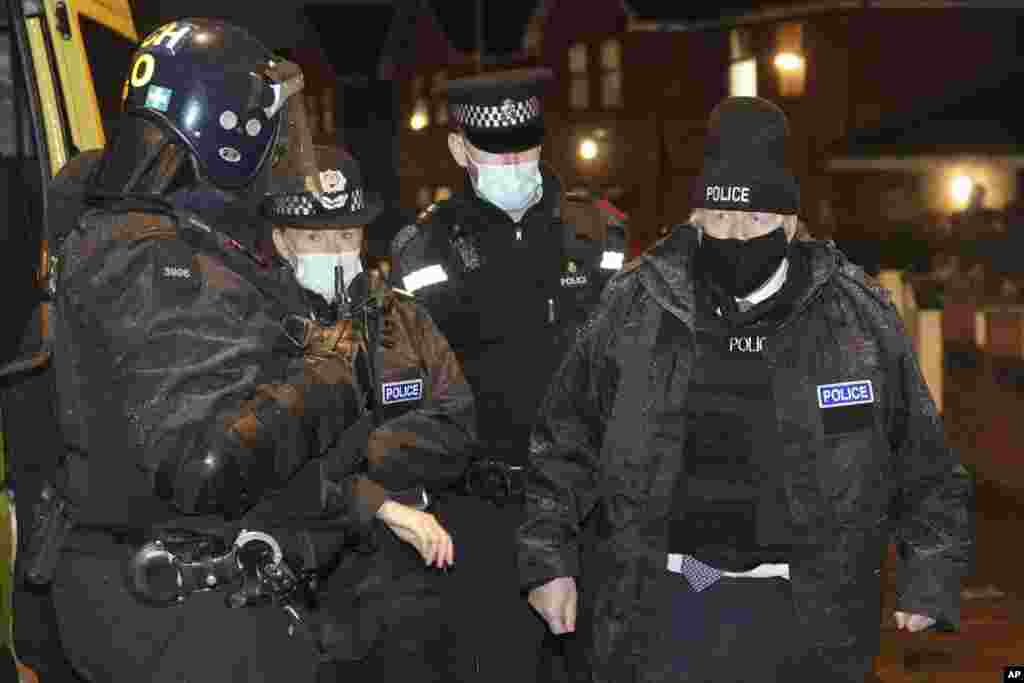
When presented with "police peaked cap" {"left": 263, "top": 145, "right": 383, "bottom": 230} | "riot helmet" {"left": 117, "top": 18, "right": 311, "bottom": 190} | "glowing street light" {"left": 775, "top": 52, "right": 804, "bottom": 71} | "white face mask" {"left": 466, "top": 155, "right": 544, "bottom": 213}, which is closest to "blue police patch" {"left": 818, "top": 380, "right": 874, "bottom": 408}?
"riot helmet" {"left": 117, "top": 18, "right": 311, "bottom": 190}

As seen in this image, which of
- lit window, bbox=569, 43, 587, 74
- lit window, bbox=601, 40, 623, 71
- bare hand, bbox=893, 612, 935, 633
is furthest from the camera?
lit window, bbox=569, 43, 587, 74

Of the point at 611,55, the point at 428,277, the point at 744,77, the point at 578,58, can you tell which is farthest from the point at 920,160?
the point at 428,277

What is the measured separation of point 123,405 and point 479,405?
2489 mm

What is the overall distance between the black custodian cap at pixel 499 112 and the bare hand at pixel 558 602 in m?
2.01

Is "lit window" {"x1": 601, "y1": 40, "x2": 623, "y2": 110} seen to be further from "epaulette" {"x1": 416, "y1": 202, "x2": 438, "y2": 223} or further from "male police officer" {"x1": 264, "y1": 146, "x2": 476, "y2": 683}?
"male police officer" {"x1": 264, "y1": 146, "x2": 476, "y2": 683}

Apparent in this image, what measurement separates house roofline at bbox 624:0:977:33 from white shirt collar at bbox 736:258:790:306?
1145 inches

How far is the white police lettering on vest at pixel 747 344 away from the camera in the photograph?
4.05 metres

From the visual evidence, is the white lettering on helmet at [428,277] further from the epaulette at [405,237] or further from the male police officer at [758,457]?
the male police officer at [758,457]

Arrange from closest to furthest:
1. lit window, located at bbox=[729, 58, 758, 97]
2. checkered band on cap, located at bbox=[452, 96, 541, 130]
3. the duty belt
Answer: the duty belt → checkered band on cap, located at bbox=[452, 96, 541, 130] → lit window, located at bbox=[729, 58, 758, 97]

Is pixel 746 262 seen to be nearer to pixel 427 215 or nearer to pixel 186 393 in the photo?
pixel 186 393

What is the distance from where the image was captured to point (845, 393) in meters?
4.02

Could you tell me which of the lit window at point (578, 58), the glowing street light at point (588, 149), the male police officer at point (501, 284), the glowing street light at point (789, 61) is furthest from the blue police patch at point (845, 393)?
the lit window at point (578, 58)

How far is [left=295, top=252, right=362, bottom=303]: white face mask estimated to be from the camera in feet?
17.0

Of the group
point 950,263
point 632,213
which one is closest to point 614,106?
point 632,213
